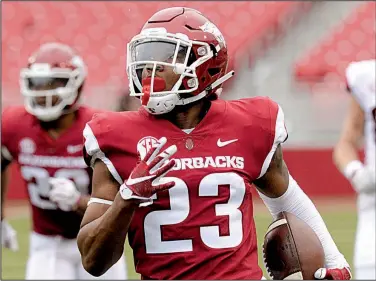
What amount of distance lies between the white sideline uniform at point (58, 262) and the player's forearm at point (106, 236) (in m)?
2.08

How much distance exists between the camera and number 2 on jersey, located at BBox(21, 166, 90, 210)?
4.30m

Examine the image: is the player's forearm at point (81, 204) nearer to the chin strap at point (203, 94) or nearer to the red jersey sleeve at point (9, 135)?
the red jersey sleeve at point (9, 135)

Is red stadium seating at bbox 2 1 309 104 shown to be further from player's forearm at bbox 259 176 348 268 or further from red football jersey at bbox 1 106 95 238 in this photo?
player's forearm at bbox 259 176 348 268

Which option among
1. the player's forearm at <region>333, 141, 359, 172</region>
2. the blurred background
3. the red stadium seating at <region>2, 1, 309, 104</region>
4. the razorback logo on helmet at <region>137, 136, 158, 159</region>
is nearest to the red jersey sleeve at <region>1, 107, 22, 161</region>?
the player's forearm at <region>333, 141, 359, 172</region>

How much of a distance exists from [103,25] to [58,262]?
23.9 ft

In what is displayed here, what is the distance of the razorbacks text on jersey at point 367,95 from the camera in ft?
11.6

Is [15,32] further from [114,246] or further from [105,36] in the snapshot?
[114,246]

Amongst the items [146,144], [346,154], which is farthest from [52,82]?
[146,144]

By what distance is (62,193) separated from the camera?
13.2 ft

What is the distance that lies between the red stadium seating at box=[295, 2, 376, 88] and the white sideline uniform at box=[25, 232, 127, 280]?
6.53 meters

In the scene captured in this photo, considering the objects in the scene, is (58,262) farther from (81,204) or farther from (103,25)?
(103,25)

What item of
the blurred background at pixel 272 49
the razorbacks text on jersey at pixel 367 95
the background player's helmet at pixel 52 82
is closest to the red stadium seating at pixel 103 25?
the blurred background at pixel 272 49

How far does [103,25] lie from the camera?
1135cm

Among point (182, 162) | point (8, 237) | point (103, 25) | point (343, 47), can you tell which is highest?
point (182, 162)
